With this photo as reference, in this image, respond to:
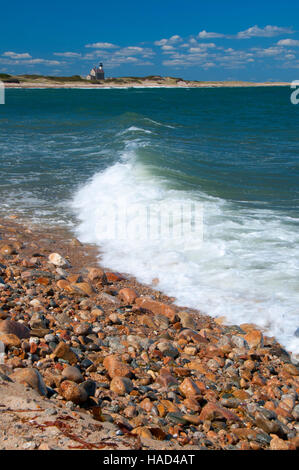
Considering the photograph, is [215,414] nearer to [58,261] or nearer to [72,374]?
[72,374]

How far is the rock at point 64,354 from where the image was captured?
4020 millimetres

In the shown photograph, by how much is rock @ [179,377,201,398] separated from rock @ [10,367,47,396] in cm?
131

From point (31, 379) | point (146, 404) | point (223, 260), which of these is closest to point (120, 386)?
point (146, 404)

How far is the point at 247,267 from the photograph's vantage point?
23.3 ft

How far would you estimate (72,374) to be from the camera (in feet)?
12.1

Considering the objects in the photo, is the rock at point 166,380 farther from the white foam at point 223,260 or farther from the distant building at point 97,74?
the distant building at point 97,74

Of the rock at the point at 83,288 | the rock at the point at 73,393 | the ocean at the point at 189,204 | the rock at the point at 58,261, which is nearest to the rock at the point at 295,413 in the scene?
the ocean at the point at 189,204

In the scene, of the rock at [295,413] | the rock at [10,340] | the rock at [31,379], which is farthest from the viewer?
the rock at [10,340]

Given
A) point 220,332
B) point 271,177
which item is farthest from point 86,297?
point 271,177

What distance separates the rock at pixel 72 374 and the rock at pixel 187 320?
198 cm

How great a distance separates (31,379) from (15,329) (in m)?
1.00

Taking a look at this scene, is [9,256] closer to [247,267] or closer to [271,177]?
[247,267]

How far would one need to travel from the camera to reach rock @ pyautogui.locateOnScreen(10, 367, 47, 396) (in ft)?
10.8

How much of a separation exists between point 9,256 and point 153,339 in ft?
11.2
